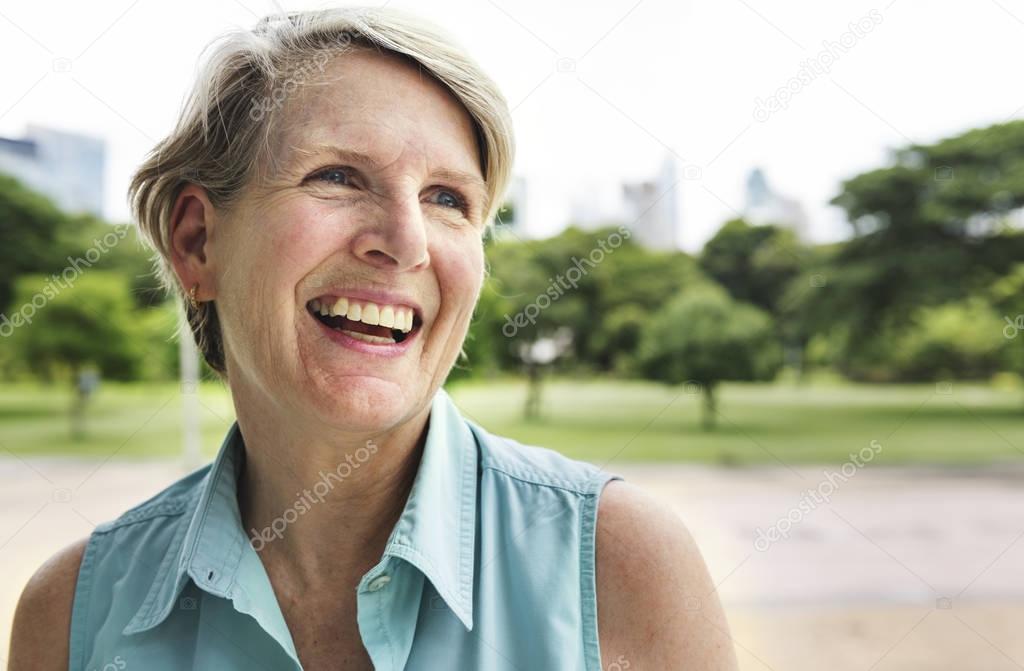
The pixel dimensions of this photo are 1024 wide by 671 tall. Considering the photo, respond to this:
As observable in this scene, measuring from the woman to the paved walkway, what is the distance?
4.26 feet

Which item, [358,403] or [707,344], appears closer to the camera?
[358,403]

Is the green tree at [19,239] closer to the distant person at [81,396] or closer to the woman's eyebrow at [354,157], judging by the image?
the distant person at [81,396]

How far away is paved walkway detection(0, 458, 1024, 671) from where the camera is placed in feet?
17.3

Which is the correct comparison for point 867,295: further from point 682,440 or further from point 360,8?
point 360,8

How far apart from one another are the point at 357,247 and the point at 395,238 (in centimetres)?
3

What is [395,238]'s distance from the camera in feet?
2.40

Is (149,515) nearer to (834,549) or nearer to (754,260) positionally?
(834,549)

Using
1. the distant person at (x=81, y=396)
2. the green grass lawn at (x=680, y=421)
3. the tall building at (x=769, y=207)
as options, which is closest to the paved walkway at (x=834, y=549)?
the green grass lawn at (x=680, y=421)

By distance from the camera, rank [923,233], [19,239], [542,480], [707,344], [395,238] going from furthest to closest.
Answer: [923,233], [19,239], [707,344], [542,480], [395,238]

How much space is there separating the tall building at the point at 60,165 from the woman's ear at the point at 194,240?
9934 millimetres

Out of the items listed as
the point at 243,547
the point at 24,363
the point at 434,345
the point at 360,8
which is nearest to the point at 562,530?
the point at 434,345

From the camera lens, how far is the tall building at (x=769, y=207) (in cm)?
1478

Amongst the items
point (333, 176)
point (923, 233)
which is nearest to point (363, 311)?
point (333, 176)

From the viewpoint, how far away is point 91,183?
12.6 m
